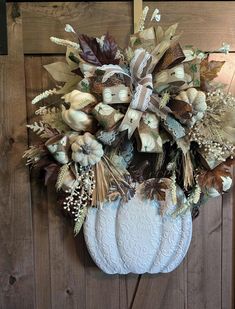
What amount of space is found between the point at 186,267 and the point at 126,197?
0.37 m

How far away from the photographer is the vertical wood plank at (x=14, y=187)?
1.27 metres

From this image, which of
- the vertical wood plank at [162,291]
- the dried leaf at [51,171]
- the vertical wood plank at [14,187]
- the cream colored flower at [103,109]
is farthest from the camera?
the vertical wood plank at [162,291]

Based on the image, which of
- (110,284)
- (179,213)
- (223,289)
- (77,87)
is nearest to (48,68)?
(77,87)

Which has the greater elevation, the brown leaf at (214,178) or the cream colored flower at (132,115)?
the cream colored flower at (132,115)

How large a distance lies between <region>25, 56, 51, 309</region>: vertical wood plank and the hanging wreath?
6 centimetres

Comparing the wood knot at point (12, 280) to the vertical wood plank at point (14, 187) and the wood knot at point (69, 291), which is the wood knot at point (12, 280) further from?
the wood knot at point (69, 291)

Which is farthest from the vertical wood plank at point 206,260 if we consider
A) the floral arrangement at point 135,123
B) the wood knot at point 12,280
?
the wood knot at point 12,280

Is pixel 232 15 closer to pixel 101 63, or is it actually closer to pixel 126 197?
pixel 101 63

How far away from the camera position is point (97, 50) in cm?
108

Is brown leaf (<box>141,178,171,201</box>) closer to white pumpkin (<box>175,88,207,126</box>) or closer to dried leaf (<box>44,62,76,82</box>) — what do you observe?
white pumpkin (<box>175,88,207,126</box>)

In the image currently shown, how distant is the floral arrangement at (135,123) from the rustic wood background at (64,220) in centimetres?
13

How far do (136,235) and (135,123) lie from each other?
1.25 ft

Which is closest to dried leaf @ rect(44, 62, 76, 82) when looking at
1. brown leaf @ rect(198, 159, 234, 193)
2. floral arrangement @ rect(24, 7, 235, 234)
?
floral arrangement @ rect(24, 7, 235, 234)

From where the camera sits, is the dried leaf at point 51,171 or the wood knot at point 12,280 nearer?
the dried leaf at point 51,171
